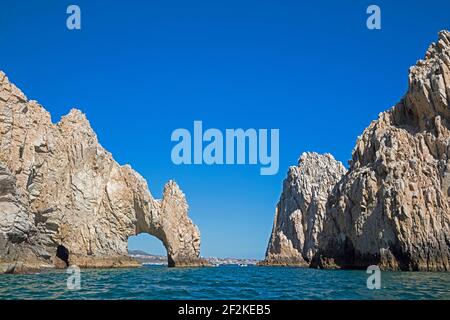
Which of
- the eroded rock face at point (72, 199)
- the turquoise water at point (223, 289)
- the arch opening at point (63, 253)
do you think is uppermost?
the eroded rock face at point (72, 199)

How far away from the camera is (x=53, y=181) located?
67.5m

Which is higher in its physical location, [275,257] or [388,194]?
[388,194]

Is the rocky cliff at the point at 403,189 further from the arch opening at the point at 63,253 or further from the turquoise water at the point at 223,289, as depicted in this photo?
the arch opening at the point at 63,253

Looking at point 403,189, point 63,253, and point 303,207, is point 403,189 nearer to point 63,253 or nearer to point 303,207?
point 63,253

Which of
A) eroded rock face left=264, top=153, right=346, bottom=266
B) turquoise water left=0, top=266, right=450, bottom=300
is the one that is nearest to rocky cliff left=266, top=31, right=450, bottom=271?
turquoise water left=0, top=266, right=450, bottom=300

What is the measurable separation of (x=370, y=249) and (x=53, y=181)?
4361 centimetres

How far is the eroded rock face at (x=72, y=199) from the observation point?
1964 inches

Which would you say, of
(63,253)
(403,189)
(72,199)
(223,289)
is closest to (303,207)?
(72,199)

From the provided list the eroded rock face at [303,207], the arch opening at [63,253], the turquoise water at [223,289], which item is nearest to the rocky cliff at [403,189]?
the turquoise water at [223,289]

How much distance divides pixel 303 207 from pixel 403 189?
74.0 metres

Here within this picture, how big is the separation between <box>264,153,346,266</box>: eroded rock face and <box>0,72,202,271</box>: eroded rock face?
127ft

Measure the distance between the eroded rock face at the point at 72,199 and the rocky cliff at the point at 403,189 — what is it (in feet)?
96.8
